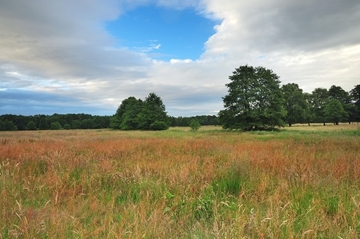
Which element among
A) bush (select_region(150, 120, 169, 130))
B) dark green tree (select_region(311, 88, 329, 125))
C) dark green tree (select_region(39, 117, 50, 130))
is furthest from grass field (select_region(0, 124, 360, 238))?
dark green tree (select_region(39, 117, 50, 130))

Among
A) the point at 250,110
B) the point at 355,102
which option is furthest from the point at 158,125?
the point at 355,102

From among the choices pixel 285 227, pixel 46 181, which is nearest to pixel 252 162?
pixel 285 227

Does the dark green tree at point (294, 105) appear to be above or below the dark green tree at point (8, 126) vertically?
above

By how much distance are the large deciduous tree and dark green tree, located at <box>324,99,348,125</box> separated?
131 ft

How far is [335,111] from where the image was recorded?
231ft

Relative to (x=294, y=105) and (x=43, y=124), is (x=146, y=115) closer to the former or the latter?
(x=294, y=105)

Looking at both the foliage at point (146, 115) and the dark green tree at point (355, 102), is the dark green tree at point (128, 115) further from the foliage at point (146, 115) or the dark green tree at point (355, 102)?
the dark green tree at point (355, 102)

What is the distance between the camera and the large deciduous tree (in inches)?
1594

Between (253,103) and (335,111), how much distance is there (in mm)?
46574

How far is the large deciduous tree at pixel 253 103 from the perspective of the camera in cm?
4050

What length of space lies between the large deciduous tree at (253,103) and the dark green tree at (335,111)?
1577 inches

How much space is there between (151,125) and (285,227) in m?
60.8

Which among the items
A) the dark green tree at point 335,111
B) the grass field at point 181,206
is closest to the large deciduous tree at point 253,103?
the grass field at point 181,206

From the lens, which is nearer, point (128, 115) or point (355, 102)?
point (128, 115)
